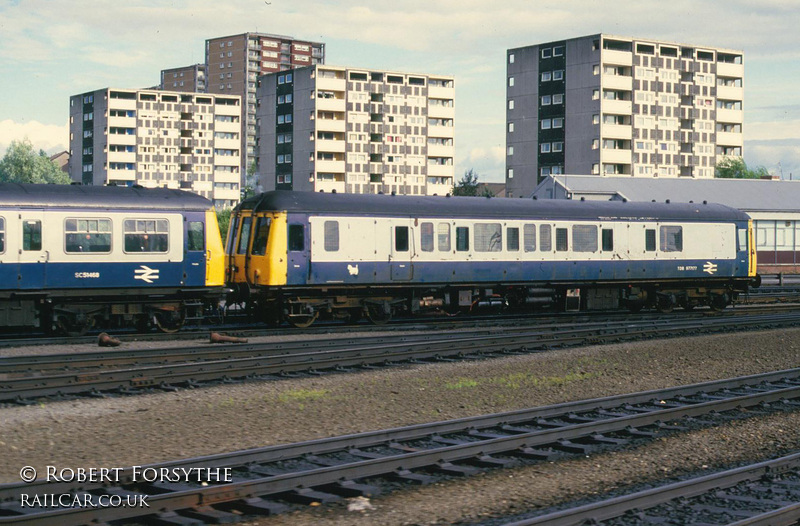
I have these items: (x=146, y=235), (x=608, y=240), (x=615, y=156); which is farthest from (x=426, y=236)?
(x=615, y=156)

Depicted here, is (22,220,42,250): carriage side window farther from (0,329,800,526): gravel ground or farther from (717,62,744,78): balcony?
(717,62,744,78): balcony

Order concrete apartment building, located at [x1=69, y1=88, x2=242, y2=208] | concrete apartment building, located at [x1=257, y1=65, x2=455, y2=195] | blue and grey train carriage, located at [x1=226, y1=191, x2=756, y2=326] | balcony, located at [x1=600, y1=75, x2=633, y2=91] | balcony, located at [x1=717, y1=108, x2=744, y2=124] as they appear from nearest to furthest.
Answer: blue and grey train carriage, located at [x1=226, y1=191, x2=756, y2=326] < balcony, located at [x1=600, y1=75, x2=633, y2=91] < balcony, located at [x1=717, y1=108, x2=744, y2=124] < concrete apartment building, located at [x1=257, y1=65, x2=455, y2=195] < concrete apartment building, located at [x1=69, y1=88, x2=242, y2=208]

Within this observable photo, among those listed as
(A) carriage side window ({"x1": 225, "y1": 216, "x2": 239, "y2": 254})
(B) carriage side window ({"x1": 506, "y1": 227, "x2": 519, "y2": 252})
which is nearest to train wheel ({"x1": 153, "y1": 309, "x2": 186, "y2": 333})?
(A) carriage side window ({"x1": 225, "y1": 216, "x2": 239, "y2": 254})

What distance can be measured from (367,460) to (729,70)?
405 ft

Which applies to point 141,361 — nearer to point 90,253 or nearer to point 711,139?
point 90,253

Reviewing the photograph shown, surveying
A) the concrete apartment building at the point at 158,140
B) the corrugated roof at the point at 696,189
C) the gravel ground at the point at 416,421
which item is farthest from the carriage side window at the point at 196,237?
the concrete apartment building at the point at 158,140

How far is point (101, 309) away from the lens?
77.3ft

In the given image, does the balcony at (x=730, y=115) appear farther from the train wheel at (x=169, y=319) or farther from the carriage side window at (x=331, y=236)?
the train wheel at (x=169, y=319)

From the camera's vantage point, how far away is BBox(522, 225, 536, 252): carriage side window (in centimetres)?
3039

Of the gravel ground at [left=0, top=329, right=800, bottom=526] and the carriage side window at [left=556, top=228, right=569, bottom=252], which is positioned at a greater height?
the carriage side window at [left=556, top=228, right=569, bottom=252]

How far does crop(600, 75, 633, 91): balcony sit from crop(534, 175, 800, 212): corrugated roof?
35.6m

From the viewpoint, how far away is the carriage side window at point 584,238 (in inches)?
1237

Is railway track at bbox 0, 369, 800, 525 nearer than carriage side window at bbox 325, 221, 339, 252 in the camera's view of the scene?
Yes

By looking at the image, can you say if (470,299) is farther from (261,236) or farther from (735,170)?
(735,170)
